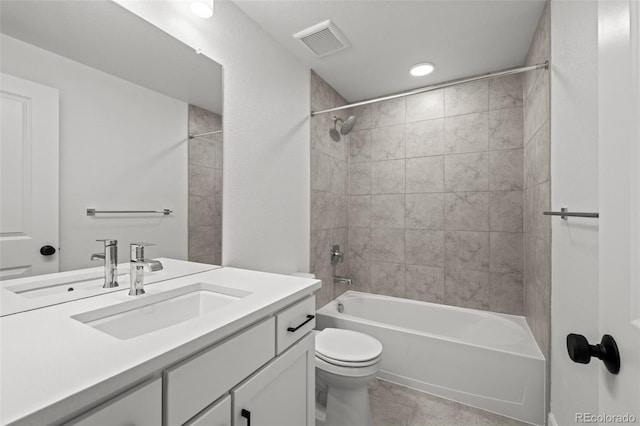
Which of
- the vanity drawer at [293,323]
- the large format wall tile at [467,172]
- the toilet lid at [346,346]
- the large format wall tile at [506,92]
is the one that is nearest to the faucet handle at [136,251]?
the vanity drawer at [293,323]

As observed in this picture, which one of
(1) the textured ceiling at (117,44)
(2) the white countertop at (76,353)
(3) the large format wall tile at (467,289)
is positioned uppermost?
(1) the textured ceiling at (117,44)

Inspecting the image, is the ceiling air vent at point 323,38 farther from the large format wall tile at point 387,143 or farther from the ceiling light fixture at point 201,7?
the large format wall tile at point 387,143

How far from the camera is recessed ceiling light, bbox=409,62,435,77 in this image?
88.2 inches

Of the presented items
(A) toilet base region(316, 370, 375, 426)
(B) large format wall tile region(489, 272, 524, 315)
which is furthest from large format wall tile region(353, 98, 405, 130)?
(A) toilet base region(316, 370, 375, 426)

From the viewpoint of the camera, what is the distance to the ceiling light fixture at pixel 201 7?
1.26 meters

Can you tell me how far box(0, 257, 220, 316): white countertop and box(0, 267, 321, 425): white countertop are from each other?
1.5 inches

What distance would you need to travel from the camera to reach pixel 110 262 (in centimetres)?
104

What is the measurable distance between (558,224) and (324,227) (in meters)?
1.61

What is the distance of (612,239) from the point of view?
48 centimetres

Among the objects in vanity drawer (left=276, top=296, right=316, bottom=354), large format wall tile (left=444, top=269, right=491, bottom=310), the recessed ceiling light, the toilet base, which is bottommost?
the toilet base

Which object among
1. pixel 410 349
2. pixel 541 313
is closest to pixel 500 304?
pixel 541 313

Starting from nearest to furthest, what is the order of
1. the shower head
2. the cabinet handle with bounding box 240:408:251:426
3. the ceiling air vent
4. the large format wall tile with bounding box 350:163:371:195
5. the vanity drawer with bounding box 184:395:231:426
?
1. the vanity drawer with bounding box 184:395:231:426
2. the cabinet handle with bounding box 240:408:251:426
3. the ceiling air vent
4. the shower head
5. the large format wall tile with bounding box 350:163:371:195

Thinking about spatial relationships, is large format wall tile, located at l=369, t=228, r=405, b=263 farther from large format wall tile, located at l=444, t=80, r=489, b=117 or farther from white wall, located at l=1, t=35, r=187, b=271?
white wall, located at l=1, t=35, r=187, b=271

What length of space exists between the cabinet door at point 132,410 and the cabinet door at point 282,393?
237 mm
